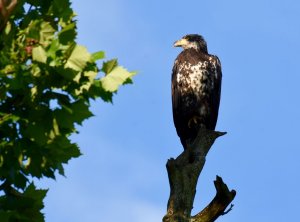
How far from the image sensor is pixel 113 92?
13.0 ft

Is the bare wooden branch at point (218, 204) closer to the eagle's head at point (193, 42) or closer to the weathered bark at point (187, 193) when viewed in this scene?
the weathered bark at point (187, 193)

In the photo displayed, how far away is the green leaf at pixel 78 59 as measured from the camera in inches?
146

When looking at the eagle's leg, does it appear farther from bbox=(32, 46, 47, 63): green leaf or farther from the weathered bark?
bbox=(32, 46, 47, 63): green leaf

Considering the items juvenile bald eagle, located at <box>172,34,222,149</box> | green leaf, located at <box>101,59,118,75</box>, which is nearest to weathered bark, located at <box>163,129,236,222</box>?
green leaf, located at <box>101,59,118,75</box>

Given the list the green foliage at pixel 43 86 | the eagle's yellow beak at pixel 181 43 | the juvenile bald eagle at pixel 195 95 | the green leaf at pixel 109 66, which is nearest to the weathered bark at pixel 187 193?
the green foliage at pixel 43 86

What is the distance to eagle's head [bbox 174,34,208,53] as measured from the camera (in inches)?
479

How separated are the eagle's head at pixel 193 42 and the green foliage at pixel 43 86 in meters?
8.07

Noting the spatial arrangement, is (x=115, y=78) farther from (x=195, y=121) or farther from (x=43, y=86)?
(x=195, y=121)

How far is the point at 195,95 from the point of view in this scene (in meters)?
11.0

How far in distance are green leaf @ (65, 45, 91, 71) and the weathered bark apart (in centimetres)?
296

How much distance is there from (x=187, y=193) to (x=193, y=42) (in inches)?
240

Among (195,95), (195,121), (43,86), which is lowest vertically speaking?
(43,86)

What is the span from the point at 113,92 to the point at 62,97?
31 centimetres

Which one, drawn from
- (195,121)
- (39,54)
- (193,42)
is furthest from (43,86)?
(193,42)
